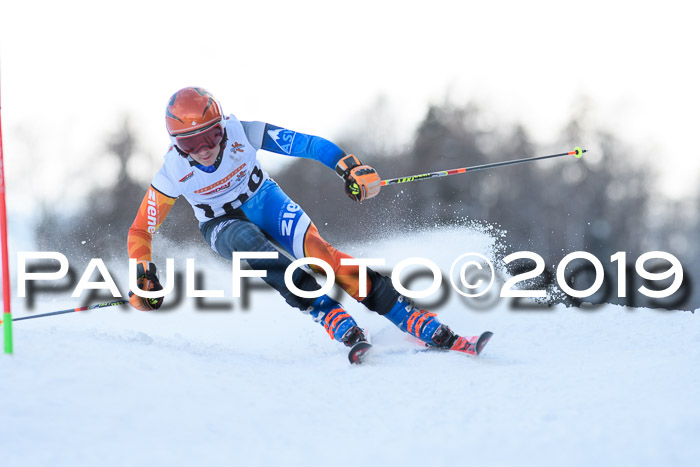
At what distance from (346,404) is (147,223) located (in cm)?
221

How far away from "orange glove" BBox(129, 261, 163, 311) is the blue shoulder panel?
1158 mm

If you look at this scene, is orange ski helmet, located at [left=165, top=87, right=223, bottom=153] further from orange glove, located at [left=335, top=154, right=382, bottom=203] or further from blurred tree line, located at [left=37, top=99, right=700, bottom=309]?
blurred tree line, located at [left=37, top=99, right=700, bottom=309]

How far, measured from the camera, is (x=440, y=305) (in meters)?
5.77

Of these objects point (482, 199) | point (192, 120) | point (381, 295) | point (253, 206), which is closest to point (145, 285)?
point (253, 206)

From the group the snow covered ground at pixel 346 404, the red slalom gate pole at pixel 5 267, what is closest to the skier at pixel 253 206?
the snow covered ground at pixel 346 404

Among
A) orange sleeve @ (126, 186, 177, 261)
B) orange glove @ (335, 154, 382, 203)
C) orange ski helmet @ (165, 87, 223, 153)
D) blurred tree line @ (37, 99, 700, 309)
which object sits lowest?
blurred tree line @ (37, 99, 700, 309)

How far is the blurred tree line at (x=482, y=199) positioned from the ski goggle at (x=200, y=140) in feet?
32.9

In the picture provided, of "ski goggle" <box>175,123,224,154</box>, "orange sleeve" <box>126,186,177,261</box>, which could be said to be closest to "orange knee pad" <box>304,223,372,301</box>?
"ski goggle" <box>175,123,224,154</box>

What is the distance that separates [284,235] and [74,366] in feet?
5.95

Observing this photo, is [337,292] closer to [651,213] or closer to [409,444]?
[409,444]

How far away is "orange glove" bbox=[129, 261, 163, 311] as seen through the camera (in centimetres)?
385

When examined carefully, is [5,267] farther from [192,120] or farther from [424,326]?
[424,326]

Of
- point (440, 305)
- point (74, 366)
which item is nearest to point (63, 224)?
point (440, 305)

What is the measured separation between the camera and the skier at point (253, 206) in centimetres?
380
